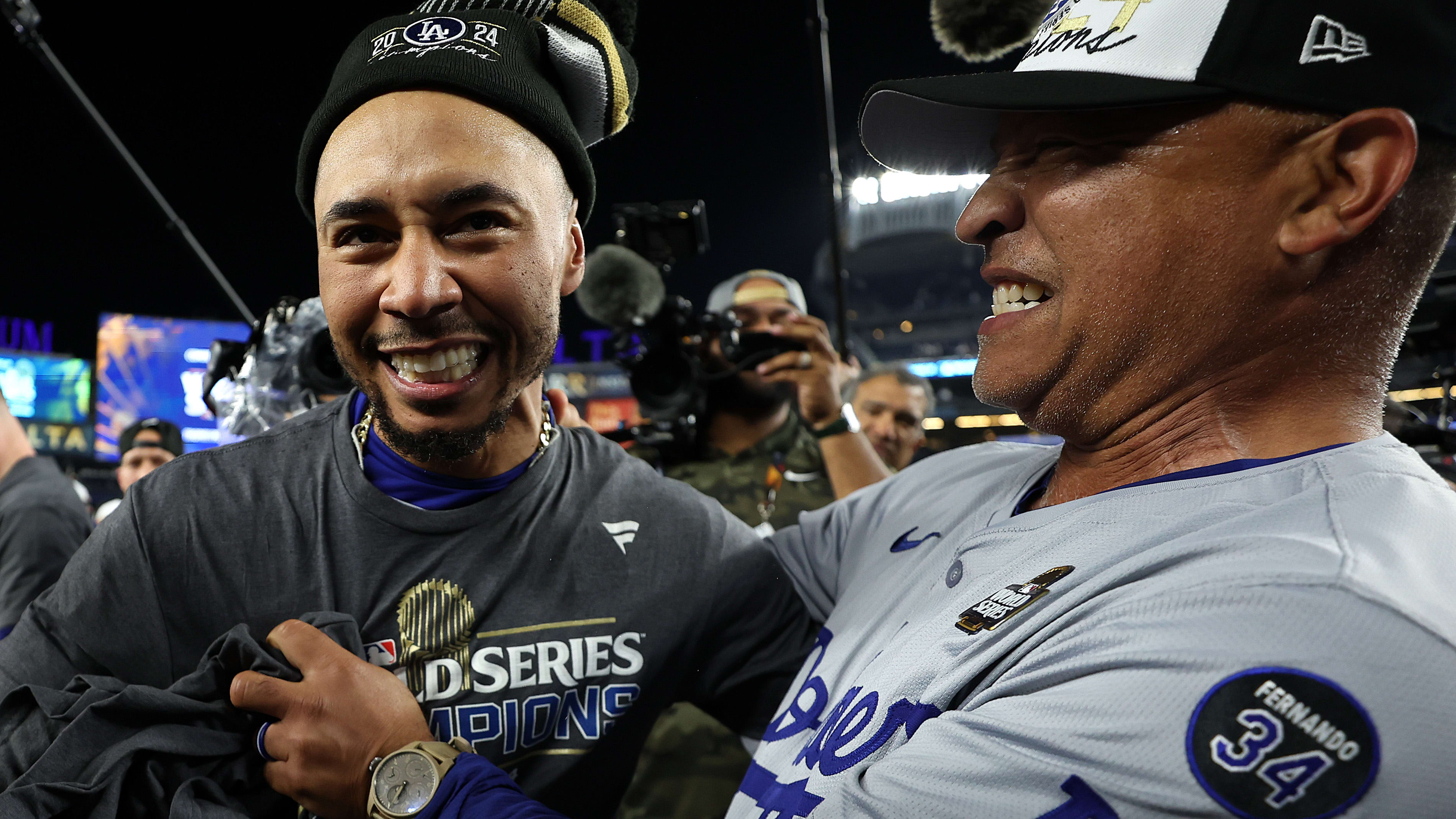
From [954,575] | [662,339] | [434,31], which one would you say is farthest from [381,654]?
[662,339]

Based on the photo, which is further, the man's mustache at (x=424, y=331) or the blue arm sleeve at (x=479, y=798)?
the man's mustache at (x=424, y=331)

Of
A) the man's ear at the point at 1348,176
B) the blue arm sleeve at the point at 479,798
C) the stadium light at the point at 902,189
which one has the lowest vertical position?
the stadium light at the point at 902,189

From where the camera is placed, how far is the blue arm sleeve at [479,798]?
1104mm

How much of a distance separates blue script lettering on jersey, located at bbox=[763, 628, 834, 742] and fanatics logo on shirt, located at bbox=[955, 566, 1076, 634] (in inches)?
11.5

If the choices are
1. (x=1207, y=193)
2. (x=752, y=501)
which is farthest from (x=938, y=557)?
(x=752, y=501)

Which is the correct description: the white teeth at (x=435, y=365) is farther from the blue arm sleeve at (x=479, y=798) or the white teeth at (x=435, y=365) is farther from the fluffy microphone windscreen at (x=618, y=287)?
the fluffy microphone windscreen at (x=618, y=287)

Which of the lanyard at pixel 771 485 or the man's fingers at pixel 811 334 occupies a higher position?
the man's fingers at pixel 811 334

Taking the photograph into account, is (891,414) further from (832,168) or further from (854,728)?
(854,728)

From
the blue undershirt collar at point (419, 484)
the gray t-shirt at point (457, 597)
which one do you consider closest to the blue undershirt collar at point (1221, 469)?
the gray t-shirt at point (457, 597)

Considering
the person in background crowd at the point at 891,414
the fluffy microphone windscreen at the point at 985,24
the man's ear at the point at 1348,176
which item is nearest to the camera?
the man's ear at the point at 1348,176

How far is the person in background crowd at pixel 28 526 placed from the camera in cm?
262

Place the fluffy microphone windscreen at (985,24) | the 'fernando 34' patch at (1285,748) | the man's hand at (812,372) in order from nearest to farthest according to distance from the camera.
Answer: the 'fernando 34' patch at (1285,748), the fluffy microphone windscreen at (985,24), the man's hand at (812,372)

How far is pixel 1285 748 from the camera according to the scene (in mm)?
746

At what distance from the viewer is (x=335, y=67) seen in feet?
4.83
